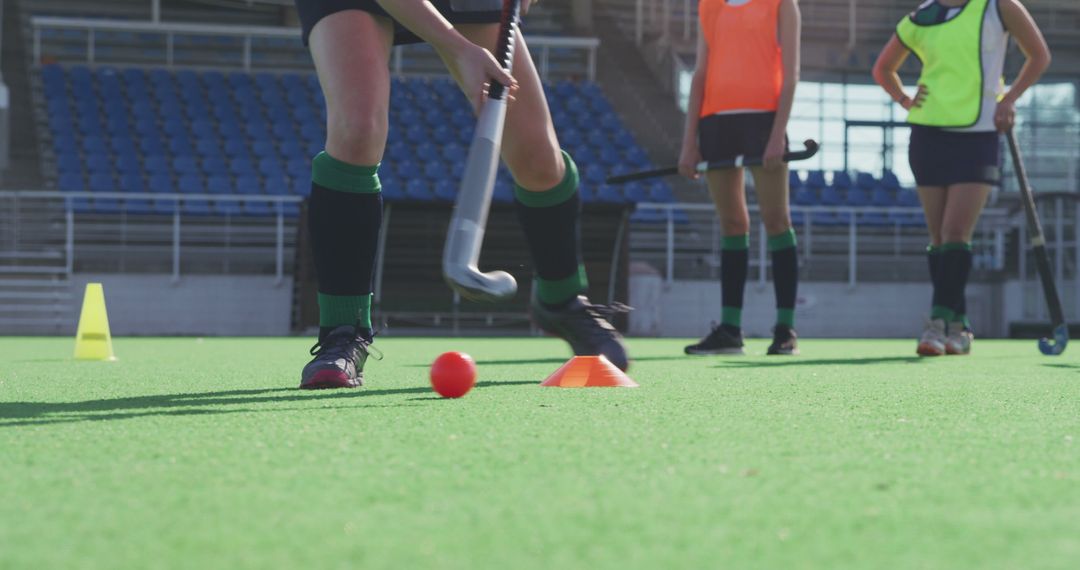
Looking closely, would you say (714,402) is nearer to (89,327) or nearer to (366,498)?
(366,498)

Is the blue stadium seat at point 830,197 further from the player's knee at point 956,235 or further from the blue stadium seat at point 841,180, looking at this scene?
→ the player's knee at point 956,235

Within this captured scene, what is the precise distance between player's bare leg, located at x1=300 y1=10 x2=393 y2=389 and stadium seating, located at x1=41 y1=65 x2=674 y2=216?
9157 mm

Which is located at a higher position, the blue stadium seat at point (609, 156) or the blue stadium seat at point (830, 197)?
the blue stadium seat at point (609, 156)

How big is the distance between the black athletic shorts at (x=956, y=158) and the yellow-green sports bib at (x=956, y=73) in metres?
0.07

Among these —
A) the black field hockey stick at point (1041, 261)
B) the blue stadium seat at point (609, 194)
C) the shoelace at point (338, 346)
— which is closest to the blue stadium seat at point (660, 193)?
the blue stadium seat at point (609, 194)

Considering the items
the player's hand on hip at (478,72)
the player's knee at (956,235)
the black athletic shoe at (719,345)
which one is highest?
the player's hand on hip at (478,72)

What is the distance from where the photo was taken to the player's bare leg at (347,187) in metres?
2.71

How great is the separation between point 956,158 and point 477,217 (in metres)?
3.45

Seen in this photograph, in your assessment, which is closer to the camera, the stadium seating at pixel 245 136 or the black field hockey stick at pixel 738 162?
the black field hockey stick at pixel 738 162

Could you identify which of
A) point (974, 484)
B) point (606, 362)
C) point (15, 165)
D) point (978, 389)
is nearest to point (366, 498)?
point (974, 484)

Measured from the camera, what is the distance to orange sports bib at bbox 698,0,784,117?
519cm

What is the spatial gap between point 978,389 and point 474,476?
195 centimetres

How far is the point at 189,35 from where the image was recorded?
58.5 feet

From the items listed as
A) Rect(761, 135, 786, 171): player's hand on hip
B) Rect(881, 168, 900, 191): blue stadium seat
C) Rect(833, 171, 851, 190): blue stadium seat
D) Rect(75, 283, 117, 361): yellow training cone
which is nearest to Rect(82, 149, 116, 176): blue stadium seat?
Rect(833, 171, 851, 190): blue stadium seat
